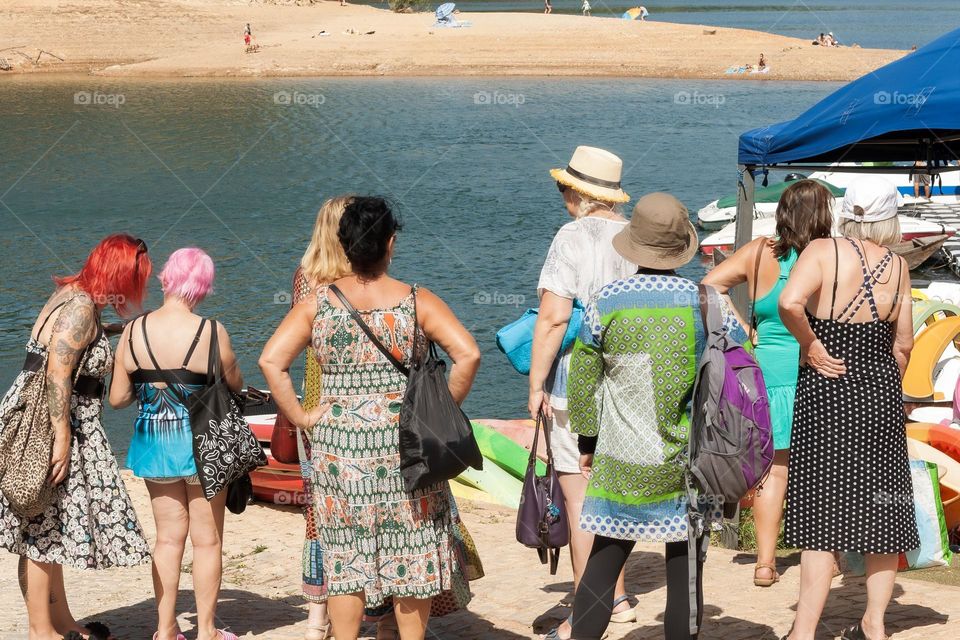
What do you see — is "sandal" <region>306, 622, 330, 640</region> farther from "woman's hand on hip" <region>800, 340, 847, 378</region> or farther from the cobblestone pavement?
"woman's hand on hip" <region>800, 340, 847, 378</region>

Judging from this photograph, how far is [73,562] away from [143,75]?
2012 inches

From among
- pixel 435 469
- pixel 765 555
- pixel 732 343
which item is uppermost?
pixel 732 343

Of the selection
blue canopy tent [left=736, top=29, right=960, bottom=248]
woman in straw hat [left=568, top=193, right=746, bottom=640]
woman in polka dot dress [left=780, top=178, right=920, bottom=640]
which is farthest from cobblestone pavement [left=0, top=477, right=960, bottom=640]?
blue canopy tent [left=736, top=29, right=960, bottom=248]

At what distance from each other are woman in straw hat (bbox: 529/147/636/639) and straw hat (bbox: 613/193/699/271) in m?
0.50

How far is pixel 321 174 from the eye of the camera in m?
29.8

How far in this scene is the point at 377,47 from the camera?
56.3m

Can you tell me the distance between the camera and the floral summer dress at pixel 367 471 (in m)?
3.86

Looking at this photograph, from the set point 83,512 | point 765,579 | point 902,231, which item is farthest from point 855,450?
point 902,231

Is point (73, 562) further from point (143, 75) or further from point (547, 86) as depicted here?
point (143, 75)

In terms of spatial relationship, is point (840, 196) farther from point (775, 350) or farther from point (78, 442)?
point (78, 442)

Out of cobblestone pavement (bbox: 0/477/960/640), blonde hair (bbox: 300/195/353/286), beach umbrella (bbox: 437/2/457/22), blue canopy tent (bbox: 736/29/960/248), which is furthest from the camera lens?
beach umbrella (bbox: 437/2/457/22)

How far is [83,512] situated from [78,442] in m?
0.26

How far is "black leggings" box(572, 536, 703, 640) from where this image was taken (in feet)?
13.0

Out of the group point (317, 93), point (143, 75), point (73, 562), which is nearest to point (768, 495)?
point (73, 562)
